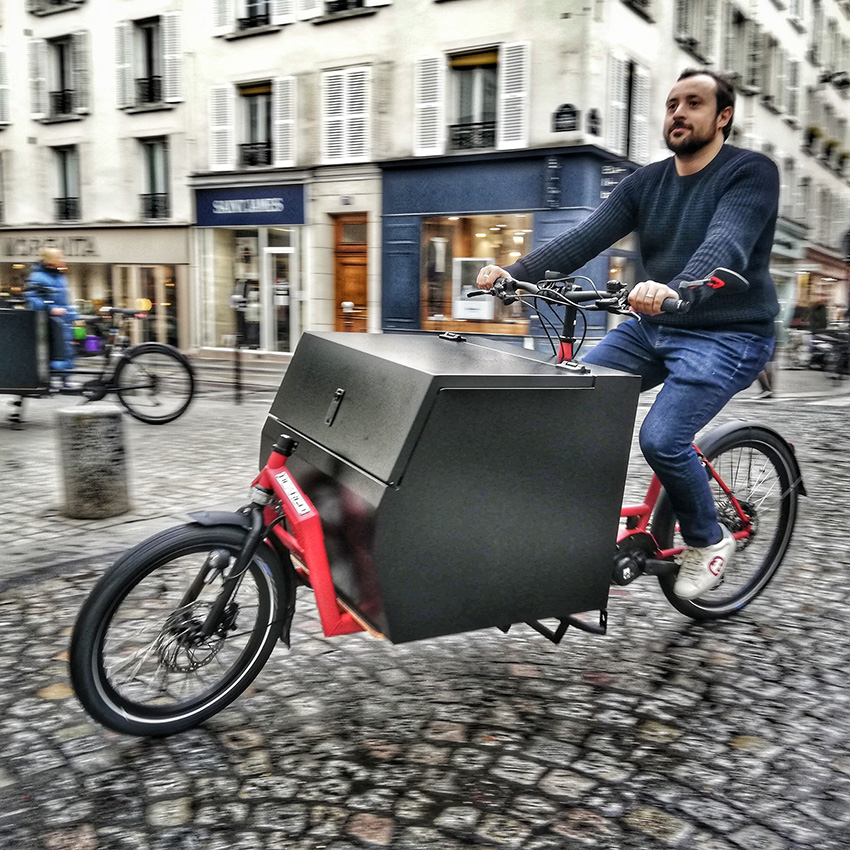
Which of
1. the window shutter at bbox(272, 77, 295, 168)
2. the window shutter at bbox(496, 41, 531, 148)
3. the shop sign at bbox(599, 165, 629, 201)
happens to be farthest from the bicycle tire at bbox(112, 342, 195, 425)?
the window shutter at bbox(272, 77, 295, 168)

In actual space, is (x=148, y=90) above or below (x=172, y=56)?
below

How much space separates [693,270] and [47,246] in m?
21.6

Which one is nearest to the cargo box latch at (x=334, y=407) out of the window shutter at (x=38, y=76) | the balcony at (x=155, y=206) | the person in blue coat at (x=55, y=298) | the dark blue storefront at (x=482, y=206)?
the person in blue coat at (x=55, y=298)

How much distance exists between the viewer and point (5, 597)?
3619 millimetres

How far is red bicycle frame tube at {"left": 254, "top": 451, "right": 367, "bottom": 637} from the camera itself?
96.7 inches

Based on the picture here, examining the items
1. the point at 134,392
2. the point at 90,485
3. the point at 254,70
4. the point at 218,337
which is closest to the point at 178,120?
the point at 254,70

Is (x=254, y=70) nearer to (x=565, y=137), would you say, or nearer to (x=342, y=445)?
(x=565, y=137)

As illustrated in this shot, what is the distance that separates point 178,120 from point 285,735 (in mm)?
19814

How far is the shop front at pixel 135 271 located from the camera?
66.3ft

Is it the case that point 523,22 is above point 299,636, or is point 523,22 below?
above

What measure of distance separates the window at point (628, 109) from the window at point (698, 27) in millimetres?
1932

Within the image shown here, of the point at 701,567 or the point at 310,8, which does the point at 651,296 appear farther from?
the point at 310,8

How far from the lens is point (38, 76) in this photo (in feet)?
73.8

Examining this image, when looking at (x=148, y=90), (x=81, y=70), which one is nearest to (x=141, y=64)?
(x=148, y=90)
